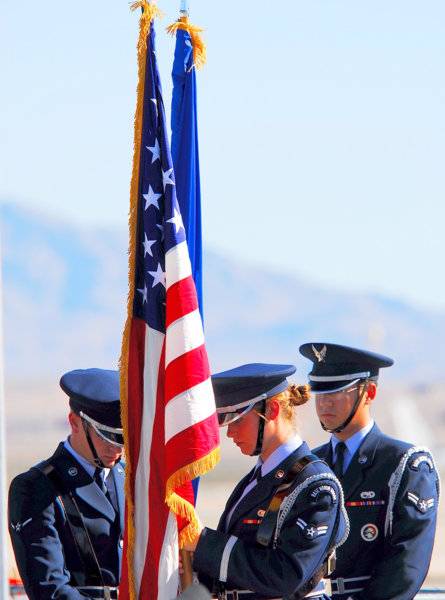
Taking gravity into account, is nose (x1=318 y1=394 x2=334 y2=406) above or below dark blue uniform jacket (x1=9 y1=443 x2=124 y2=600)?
above

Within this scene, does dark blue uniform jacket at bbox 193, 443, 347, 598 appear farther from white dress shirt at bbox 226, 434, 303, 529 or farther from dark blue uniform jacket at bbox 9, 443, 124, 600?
dark blue uniform jacket at bbox 9, 443, 124, 600

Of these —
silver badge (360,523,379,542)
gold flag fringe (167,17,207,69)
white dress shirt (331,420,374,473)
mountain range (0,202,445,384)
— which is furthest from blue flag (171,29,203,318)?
mountain range (0,202,445,384)

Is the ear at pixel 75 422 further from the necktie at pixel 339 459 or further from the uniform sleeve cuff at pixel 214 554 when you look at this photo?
the necktie at pixel 339 459

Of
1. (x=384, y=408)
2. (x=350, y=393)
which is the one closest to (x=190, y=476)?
(x=350, y=393)

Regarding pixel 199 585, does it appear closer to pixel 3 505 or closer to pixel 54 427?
pixel 3 505

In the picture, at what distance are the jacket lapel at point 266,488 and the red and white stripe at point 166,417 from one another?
0.22 m

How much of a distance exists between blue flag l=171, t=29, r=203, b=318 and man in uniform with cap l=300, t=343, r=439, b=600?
742 mm

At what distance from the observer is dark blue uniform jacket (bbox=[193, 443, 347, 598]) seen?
4.63 metres

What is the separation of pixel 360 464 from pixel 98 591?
1254 mm

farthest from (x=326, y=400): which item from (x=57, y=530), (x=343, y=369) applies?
(x=57, y=530)

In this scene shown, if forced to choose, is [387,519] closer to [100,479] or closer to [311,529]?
[311,529]

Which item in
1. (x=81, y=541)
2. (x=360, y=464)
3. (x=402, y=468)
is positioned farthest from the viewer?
(x=360, y=464)

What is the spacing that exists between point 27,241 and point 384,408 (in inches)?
3563

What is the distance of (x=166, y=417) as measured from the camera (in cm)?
491
